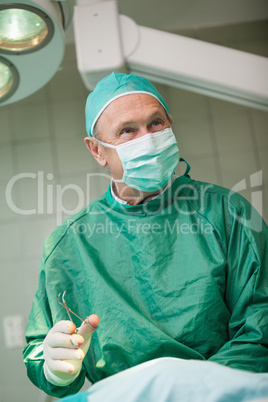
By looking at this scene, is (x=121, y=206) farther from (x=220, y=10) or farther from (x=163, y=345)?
(x=220, y=10)

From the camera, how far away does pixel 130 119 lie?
3.99 feet

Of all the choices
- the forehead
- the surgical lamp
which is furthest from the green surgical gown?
the surgical lamp

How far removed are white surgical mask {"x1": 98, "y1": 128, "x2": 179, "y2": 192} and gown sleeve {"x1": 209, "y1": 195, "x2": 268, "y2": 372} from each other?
0.20 metres

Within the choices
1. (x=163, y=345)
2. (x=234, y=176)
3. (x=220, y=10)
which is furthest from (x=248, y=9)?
(x=163, y=345)

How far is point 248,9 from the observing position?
7.92 feet

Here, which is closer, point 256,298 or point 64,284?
point 256,298

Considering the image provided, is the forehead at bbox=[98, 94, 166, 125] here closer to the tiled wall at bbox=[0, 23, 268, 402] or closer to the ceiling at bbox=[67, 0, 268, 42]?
the tiled wall at bbox=[0, 23, 268, 402]

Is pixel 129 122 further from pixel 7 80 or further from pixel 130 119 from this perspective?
pixel 7 80

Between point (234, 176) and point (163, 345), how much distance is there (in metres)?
1.29

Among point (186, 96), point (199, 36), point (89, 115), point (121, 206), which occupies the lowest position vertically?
point (121, 206)

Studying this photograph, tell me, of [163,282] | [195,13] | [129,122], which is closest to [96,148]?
[129,122]

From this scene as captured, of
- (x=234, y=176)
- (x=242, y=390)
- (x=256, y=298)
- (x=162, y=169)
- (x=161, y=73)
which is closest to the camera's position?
(x=242, y=390)

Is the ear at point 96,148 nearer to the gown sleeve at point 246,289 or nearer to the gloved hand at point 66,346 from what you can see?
the gown sleeve at point 246,289

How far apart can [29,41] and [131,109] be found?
1.09 feet
